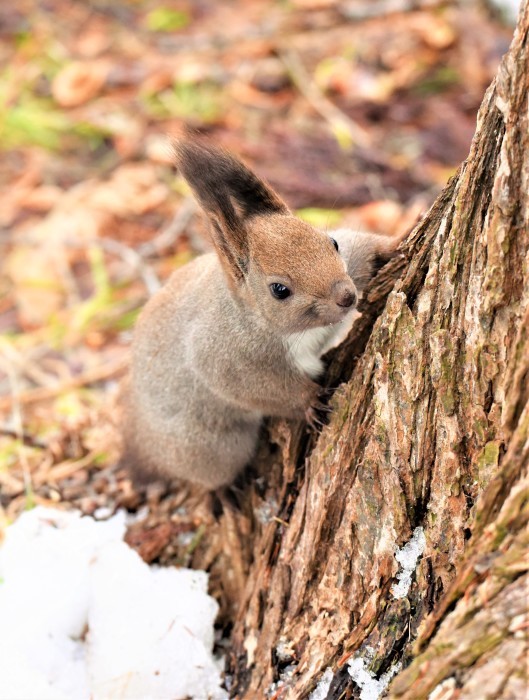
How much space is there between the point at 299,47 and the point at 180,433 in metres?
5.48

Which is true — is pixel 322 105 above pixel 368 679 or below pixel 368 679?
above

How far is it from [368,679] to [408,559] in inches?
14.6

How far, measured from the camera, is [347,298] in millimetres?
2863

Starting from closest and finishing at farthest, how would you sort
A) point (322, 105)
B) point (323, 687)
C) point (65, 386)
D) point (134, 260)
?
point (323, 687)
point (65, 386)
point (134, 260)
point (322, 105)

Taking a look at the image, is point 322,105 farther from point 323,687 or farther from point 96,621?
point 323,687

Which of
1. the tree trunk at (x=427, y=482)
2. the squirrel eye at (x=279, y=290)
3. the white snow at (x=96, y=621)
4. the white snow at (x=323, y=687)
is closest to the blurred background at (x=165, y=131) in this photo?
the white snow at (x=96, y=621)

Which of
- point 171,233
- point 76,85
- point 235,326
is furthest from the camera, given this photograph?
point 76,85

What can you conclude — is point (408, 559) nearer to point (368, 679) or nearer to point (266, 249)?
point (368, 679)

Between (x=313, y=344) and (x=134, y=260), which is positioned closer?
(x=313, y=344)

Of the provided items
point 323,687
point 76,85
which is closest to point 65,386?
point 323,687

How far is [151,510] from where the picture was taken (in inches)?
145

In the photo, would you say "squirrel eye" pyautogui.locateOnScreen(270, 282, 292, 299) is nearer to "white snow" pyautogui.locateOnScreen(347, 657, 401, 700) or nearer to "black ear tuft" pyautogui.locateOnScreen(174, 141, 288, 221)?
"black ear tuft" pyautogui.locateOnScreen(174, 141, 288, 221)

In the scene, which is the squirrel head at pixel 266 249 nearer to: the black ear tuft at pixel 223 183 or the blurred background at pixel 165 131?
the black ear tuft at pixel 223 183

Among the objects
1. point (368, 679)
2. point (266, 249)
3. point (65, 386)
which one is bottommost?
point (65, 386)
